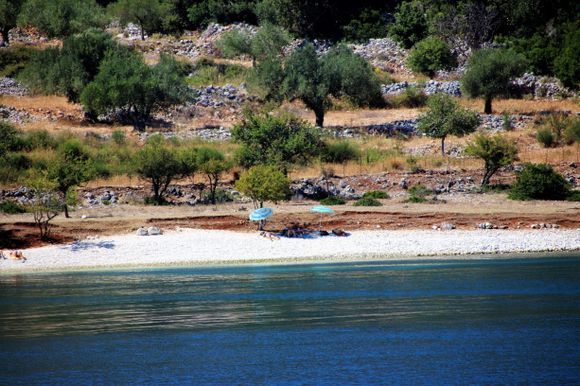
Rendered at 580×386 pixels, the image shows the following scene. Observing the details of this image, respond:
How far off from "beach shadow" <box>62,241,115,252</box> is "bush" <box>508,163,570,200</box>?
947 inches

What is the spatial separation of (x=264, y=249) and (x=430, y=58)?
174 ft

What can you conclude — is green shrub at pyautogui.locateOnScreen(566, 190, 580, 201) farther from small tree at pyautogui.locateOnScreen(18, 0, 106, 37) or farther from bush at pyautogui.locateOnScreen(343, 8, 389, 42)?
small tree at pyautogui.locateOnScreen(18, 0, 106, 37)

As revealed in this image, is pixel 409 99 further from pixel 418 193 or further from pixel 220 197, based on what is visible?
pixel 220 197

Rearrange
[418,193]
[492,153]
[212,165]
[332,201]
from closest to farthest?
[332,201], [212,165], [418,193], [492,153]

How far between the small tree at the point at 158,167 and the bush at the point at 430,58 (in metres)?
44.5

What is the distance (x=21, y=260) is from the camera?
4856cm

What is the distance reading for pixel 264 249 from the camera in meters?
49.5

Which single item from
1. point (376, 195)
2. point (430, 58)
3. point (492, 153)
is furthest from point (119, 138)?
point (430, 58)

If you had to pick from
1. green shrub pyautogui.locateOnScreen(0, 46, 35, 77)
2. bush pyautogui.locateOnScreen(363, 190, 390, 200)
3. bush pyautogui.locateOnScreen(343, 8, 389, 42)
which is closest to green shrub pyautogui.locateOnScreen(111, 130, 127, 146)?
bush pyautogui.locateOnScreen(363, 190, 390, 200)

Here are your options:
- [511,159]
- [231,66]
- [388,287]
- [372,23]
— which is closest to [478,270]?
[388,287]

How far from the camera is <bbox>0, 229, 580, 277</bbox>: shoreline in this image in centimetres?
4872

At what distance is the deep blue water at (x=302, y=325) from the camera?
26016 millimetres

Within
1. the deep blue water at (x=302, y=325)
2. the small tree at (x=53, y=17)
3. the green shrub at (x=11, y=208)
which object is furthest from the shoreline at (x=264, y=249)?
the small tree at (x=53, y=17)

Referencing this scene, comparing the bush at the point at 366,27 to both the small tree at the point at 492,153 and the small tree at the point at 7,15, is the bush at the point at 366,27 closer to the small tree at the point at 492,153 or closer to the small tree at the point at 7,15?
the small tree at the point at 7,15
